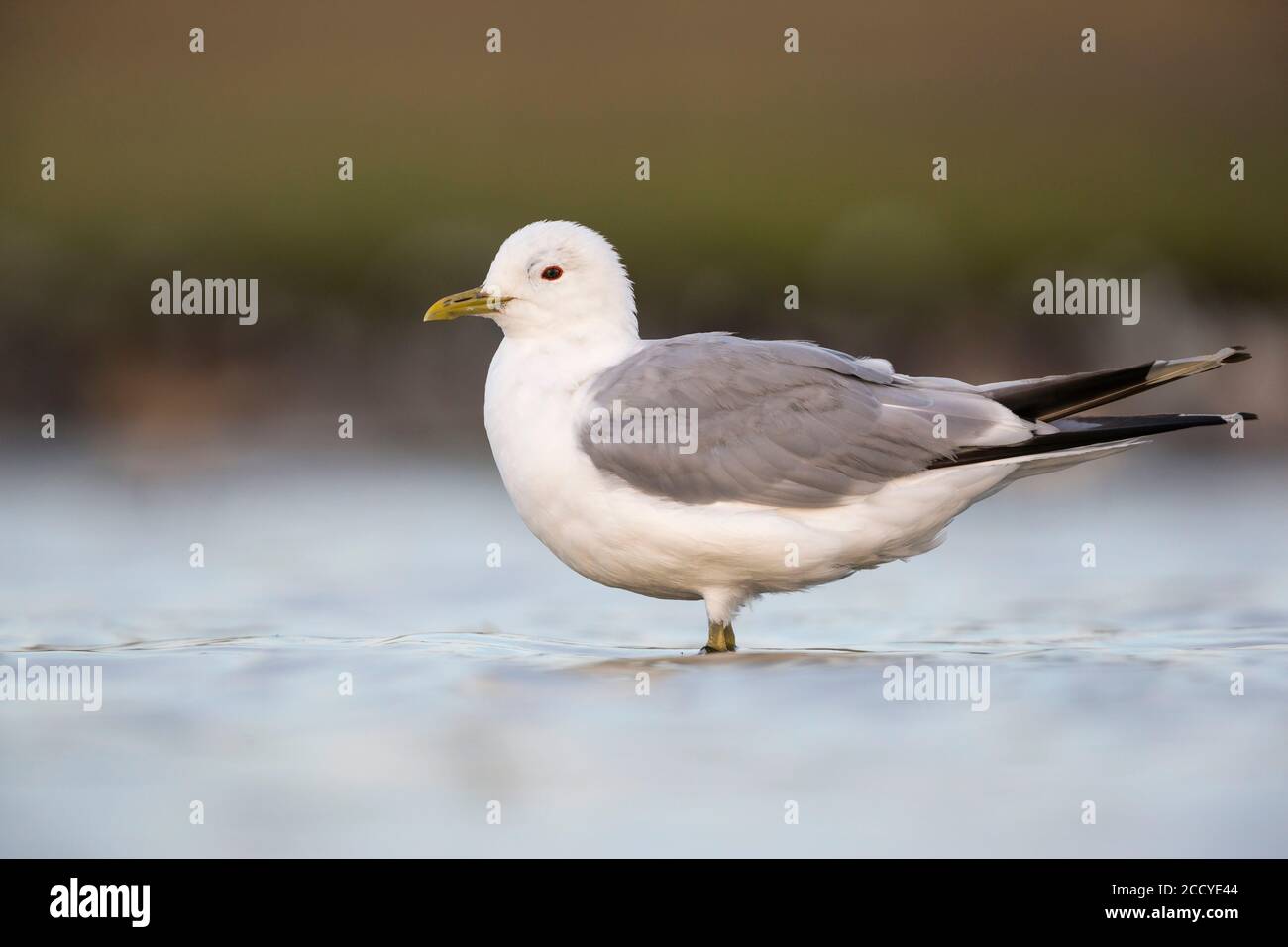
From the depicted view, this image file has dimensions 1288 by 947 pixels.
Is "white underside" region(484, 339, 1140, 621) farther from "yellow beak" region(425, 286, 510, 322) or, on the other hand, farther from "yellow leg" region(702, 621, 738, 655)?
"yellow beak" region(425, 286, 510, 322)

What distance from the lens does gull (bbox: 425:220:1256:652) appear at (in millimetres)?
6348

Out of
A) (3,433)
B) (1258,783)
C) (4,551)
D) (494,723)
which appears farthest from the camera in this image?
(3,433)

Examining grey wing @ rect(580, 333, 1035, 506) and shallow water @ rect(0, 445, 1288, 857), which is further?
grey wing @ rect(580, 333, 1035, 506)

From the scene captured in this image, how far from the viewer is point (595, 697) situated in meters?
5.86

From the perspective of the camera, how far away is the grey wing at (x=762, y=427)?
6.37 meters

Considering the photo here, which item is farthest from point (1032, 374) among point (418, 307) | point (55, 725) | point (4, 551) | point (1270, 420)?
point (55, 725)

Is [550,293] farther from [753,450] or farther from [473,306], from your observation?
[753,450]

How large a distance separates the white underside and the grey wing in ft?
0.24

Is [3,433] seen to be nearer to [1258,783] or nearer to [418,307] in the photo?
[418,307]

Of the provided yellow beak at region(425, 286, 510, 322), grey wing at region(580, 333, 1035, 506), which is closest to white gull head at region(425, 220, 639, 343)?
yellow beak at region(425, 286, 510, 322)

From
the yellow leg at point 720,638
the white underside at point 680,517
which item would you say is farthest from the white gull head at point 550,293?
the yellow leg at point 720,638

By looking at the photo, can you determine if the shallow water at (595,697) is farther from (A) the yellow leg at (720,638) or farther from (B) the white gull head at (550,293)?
(B) the white gull head at (550,293)

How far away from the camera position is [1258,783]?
5.16 meters

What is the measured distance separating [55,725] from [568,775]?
178 cm
